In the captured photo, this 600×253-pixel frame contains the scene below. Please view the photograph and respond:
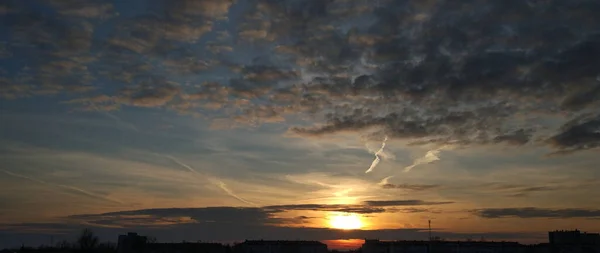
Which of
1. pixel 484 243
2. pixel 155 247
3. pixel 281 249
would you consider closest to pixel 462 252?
pixel 484 243

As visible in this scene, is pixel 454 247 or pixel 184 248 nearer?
pixel 454 247

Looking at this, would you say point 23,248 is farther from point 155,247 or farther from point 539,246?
point 539,246

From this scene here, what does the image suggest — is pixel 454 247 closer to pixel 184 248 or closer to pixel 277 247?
pixel 277 247

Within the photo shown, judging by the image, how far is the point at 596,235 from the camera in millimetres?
124125

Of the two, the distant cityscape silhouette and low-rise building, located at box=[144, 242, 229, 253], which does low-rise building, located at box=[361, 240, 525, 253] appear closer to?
the distant cityscape silhouette

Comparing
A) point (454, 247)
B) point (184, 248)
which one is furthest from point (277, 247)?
point (454, 247)

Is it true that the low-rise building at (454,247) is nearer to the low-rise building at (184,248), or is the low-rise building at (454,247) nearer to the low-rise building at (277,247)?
the low-rise building at (277,247)

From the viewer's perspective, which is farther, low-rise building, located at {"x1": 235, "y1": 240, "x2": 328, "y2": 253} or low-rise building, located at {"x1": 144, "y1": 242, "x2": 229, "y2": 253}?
low-rise building, located at {"x1": 235, "y1": 240, "x2": 328, "y2": 253}

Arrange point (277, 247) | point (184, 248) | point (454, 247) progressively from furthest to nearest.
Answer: point (277, 247), point (184, 248), point (454, 247)

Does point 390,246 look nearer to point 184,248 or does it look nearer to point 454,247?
point 454,247

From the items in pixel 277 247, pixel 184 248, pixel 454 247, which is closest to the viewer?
pixel 454 247

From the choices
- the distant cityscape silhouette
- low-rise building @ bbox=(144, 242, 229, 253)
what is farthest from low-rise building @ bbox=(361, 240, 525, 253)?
low-rise building @ bbox=(144, 242, 229, 253)

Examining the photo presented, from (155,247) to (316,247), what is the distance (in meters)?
34.4

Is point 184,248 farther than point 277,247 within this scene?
No
